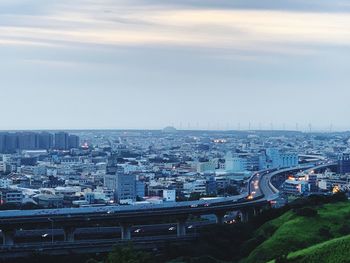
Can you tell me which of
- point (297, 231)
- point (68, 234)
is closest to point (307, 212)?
point (297, 231)

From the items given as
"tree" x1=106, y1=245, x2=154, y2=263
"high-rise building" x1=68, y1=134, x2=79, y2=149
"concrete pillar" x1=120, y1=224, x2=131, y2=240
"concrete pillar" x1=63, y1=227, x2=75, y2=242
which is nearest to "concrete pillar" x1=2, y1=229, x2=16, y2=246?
"concrete pillar" x1=63, y1=227, x2=75, y2=242

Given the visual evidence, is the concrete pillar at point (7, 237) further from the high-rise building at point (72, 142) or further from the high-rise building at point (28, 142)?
the high-rise building at point (72, 142)

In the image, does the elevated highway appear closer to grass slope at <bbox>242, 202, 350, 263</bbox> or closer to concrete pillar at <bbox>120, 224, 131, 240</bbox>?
concrete pillar at <bbox>120, 224, 131, 240</bbox>

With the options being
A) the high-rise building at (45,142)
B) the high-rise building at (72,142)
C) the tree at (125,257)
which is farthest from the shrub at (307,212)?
the high-rise building at (45,142)

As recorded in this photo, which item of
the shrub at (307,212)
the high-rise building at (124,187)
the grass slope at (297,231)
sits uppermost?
the shrub at (307,212)

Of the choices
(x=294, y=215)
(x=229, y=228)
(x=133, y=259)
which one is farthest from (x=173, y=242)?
(x=133, y=259)

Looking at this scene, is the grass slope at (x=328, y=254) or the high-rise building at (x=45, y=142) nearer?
the grass slope at (x=328, y=254)

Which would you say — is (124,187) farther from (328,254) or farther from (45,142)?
(45,142)

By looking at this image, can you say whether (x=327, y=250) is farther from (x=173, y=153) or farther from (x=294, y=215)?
(x=173, y=153)
